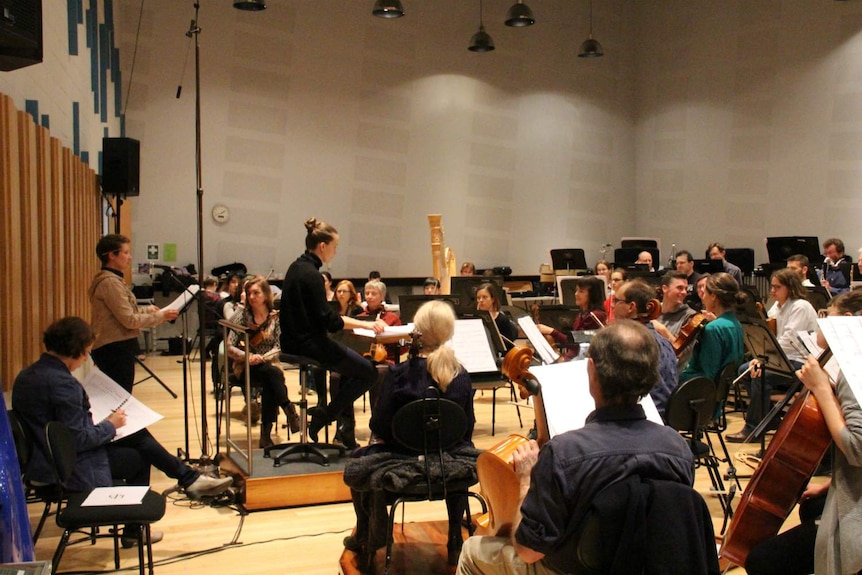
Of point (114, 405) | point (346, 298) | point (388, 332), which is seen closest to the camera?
point (114, 405)

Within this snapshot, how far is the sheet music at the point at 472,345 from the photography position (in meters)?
6.09

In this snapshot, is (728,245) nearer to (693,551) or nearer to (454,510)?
(454,510)

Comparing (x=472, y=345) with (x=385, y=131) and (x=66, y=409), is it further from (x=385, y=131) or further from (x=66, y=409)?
(x=385, y=131)

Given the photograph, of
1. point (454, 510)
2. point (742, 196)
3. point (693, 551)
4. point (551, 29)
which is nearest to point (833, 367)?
point (693, 551)

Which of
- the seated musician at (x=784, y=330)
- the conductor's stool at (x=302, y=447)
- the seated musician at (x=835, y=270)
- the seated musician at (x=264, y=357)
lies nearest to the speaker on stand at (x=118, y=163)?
the seated musician at (x=264, y=357)

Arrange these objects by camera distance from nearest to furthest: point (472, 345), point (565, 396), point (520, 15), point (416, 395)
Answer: point (565, 396) < point (416, 395) < point (472, 345) < point (520, 15)

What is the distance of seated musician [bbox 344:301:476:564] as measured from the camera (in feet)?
12.5

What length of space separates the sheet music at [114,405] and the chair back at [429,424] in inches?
56.0

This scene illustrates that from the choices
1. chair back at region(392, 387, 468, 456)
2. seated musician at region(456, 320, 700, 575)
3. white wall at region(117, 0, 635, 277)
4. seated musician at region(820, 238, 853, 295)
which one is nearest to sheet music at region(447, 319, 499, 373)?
chair back at region(392, 387, 468, 456)

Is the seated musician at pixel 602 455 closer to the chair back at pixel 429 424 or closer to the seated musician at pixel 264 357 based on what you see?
the chair back at pixel 429 424

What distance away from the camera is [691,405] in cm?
447

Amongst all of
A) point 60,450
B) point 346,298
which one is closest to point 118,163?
point 346,298

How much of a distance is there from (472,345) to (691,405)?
6.71 feet

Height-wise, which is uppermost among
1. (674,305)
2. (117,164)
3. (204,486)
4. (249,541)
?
(117,164)
